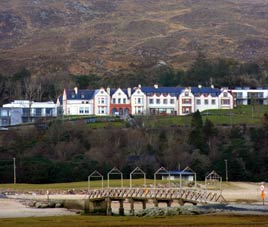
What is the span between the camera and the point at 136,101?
150 metres

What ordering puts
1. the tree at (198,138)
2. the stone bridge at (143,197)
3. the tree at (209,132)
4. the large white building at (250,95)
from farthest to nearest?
the large white building at (250,95) → the tree at (209,132) → the tree at (198,138) → the stone bridge at (143,197)

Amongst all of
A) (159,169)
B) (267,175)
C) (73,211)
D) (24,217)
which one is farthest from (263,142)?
(24,217)

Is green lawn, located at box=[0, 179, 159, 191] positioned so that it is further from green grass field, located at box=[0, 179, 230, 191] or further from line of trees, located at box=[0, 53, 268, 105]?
line of trees, located at box=[0, 53, 268, 105]

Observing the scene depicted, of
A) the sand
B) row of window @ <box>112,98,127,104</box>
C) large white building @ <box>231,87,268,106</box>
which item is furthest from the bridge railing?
large white building @ <box>231,87,268,106</box>

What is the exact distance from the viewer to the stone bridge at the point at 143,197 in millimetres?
73750

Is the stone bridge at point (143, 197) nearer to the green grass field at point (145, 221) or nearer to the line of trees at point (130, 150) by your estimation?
the green grass field at point (145, 221)

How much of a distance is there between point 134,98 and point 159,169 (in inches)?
1655

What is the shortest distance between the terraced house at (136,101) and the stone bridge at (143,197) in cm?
7064

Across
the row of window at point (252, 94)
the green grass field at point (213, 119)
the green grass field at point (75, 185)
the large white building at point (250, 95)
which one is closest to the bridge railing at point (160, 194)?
the green grass field at point (75, 185)

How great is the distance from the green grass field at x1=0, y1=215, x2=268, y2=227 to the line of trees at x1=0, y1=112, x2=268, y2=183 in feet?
148

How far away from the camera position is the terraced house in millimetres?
150125

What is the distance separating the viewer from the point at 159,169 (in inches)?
4296

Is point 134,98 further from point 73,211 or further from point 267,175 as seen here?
point 73,211

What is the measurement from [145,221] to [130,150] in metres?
60.3
